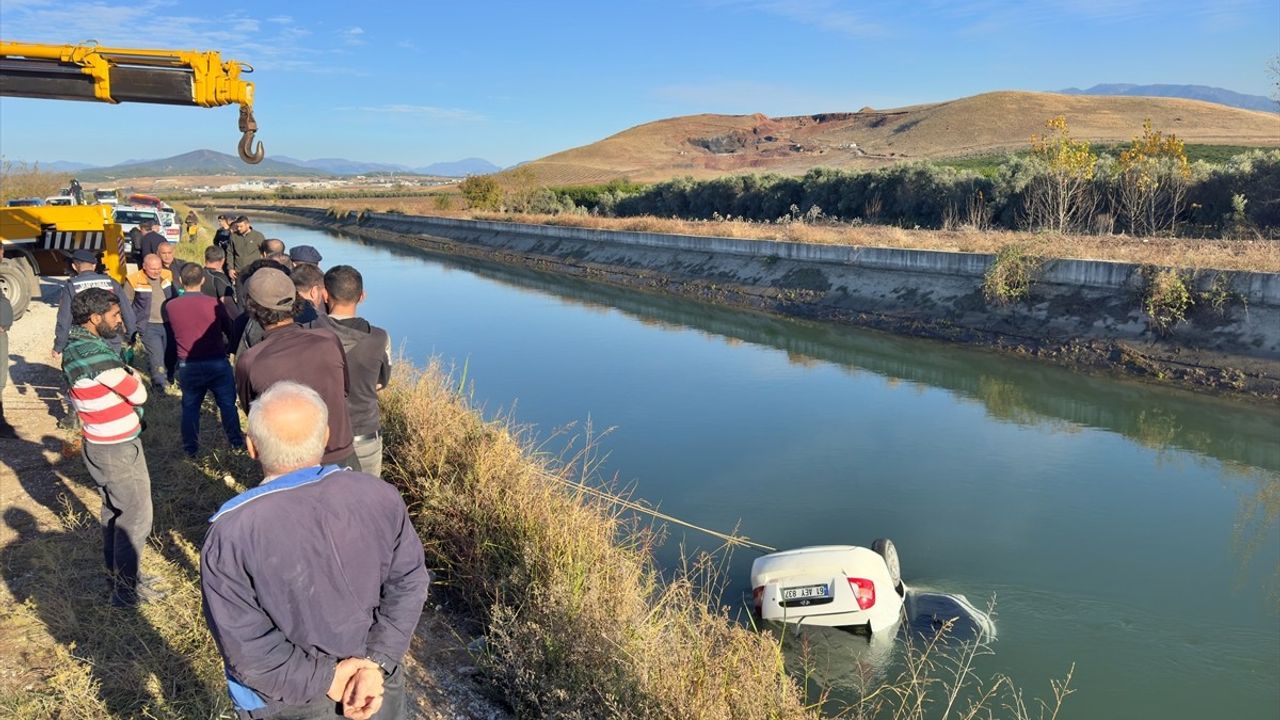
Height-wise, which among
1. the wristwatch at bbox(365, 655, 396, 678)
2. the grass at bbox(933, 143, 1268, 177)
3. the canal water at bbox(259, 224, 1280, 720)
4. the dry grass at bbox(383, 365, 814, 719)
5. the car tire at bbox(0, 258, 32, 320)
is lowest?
the canal water at bbox(259, 224, 1280, 720)


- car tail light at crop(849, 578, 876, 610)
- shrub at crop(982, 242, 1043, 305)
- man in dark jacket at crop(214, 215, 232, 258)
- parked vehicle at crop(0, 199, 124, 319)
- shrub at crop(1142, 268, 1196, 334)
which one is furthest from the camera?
shrub at crop(982, 242, 1043, 305)

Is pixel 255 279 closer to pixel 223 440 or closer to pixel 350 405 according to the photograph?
pixel 350 405

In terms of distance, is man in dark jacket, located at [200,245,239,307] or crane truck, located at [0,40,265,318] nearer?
man in dark jacket, located at [200,245,239,307]

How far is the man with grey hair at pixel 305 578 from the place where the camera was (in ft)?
7.27

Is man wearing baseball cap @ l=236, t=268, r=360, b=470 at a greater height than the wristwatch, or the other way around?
man wearing baseball cap @ l=236, t=268, r=360, b=470

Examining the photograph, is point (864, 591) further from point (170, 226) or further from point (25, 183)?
point (25, 183)

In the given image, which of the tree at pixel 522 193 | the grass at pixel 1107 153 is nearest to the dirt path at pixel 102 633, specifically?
the grass at pixel 1107 153

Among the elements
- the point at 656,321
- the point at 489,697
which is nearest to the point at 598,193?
the point at 656,321

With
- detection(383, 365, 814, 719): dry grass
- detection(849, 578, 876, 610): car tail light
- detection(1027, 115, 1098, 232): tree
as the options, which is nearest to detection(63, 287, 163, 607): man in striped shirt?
detection(383, 365, 814, 719): dry grass

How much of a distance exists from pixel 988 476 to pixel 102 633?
926 centimetres

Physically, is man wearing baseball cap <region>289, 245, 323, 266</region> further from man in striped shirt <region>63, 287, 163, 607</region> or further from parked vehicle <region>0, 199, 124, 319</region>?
parked vehicle <region>0, 199, 124, 319</region>

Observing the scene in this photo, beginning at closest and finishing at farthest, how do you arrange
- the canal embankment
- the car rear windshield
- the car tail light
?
the car tail light → the canal embankment → the car rear windshield

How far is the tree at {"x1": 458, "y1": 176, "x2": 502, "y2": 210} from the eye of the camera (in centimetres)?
5675

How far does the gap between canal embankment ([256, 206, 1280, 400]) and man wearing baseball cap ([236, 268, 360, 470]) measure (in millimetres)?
14535
